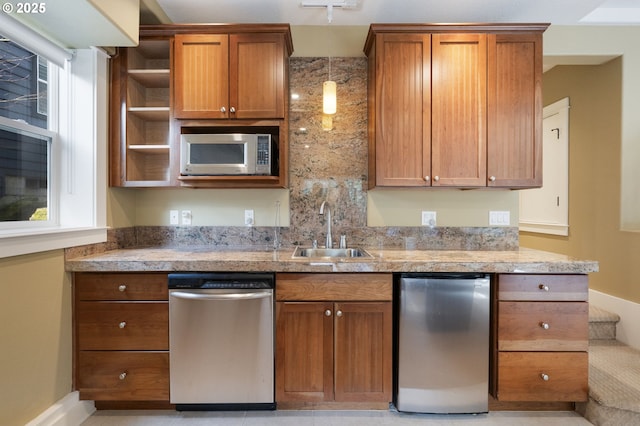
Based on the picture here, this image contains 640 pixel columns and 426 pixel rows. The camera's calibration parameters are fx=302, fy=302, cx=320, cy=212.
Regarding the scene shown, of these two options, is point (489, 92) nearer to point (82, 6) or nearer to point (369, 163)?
point (369, 163)

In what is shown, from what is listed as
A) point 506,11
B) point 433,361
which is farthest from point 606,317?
point 506,11

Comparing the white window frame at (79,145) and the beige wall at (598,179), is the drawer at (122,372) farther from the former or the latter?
the beige wall at (598,179)

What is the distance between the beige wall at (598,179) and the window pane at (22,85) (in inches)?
168

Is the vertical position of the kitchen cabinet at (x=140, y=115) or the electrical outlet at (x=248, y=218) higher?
the kitchen cabinet at (x=140, y=115)

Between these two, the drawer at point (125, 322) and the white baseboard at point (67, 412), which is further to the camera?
the drawer at point (125, 322)

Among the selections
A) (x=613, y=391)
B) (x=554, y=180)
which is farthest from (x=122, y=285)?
(x=554, y=180)

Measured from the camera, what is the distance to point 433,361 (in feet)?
5.83

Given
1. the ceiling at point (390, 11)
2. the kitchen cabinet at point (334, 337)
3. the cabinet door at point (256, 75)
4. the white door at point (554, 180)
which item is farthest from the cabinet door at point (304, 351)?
the white door at point (554, 180)

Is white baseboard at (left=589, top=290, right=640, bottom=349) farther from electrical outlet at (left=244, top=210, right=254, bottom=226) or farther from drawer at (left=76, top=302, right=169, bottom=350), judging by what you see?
drawer at (left=76, top=302, right=169, bottom=350)

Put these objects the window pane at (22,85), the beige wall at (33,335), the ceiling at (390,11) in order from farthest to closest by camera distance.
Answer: the ceiling at (390,11) < the window pane at (22,85) < the beige wall at (33,335)

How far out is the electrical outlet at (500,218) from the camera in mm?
2434

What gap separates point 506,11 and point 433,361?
255 cm

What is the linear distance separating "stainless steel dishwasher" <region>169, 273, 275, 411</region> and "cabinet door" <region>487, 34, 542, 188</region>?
1.80m

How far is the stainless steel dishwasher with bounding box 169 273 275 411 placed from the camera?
178cm
